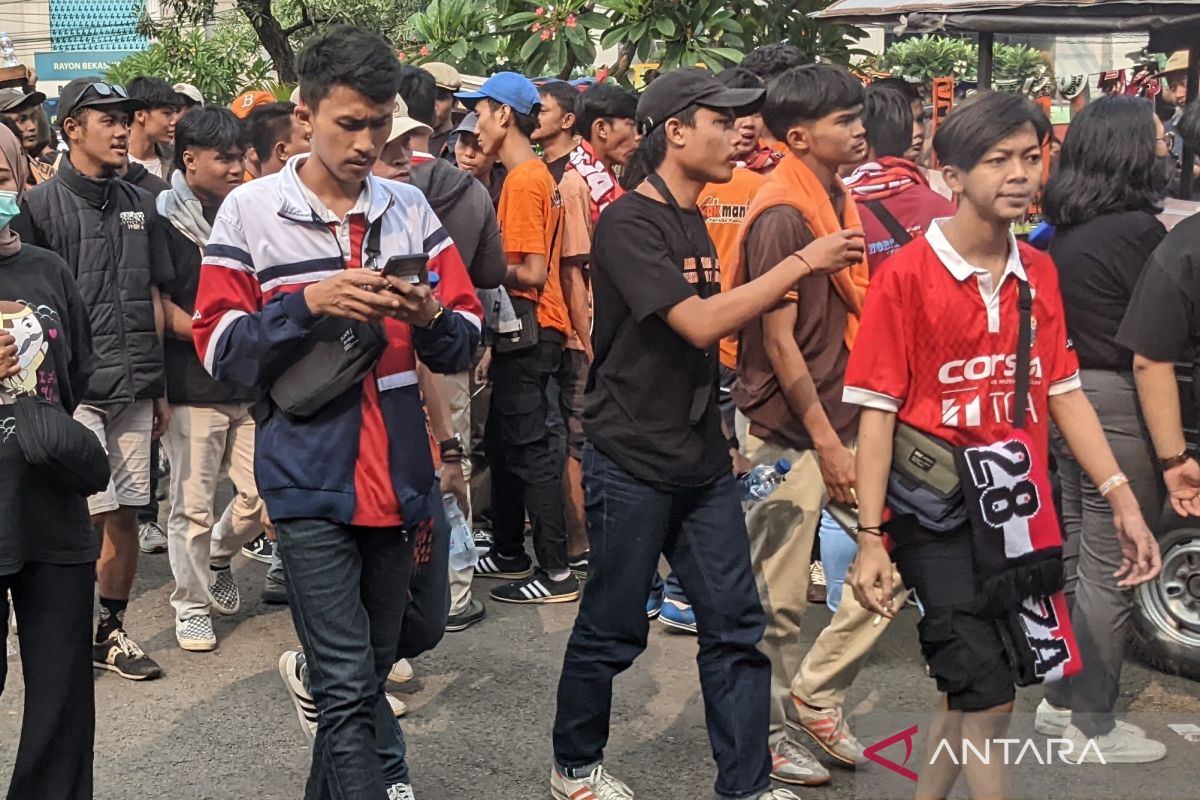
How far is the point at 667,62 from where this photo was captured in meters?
11.2

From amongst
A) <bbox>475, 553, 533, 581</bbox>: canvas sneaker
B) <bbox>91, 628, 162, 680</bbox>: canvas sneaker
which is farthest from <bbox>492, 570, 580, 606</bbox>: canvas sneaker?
<bbox>91, 628, 162, 680</bbox>: canvas sneaker

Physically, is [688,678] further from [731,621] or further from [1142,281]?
[1142,281]

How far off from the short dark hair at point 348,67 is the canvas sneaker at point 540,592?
134 inches

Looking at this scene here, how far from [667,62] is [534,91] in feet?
15.5

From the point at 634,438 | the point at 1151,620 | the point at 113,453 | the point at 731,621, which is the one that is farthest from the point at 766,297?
the point at 113,453

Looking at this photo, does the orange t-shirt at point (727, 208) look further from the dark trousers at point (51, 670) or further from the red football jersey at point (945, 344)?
the dark trousers at point (51, 670)

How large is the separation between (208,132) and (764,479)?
2899 mm

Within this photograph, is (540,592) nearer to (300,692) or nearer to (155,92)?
(300,692)

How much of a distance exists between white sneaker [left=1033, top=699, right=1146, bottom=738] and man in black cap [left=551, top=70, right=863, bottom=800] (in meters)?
1.29

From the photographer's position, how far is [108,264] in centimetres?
→ 593

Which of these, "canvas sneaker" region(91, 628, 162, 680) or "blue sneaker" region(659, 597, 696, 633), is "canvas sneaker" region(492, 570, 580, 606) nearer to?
"blue sneaker" region(659, 597, 696, 633)

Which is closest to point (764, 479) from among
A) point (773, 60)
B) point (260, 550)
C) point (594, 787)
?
point (594, 787)

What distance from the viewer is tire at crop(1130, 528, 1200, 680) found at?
5.61 m

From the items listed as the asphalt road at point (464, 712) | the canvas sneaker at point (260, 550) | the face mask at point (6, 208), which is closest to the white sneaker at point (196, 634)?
the asphalt road at point (464, 712)
